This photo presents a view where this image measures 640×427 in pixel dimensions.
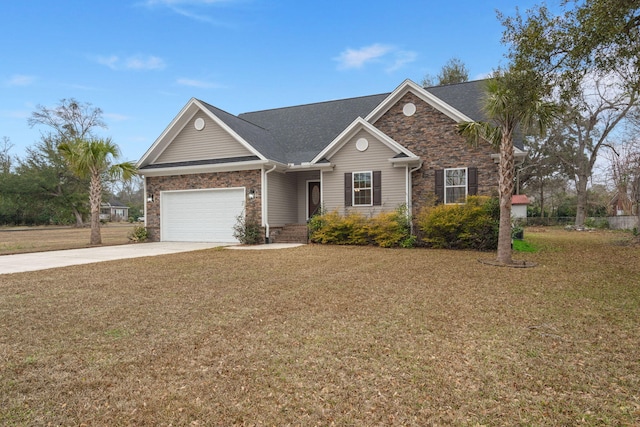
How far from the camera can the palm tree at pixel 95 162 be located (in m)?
14.7

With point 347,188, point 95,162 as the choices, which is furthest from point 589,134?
point 95,162

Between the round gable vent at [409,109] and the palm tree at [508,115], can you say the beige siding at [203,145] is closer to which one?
the round gable vent at [409,109]

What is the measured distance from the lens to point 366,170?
47.2 ft

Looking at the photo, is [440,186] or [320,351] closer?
[320,351]

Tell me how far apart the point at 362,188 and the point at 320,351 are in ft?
36.8

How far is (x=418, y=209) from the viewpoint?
46.7 ft

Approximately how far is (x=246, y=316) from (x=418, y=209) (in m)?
10.7

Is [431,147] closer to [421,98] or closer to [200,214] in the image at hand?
[421,98]

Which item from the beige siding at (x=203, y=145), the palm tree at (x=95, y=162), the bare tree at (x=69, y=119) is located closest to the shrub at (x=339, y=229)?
the beige siding at (x=203, y=145)

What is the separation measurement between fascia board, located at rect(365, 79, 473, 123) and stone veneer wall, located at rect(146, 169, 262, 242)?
545 centimetres

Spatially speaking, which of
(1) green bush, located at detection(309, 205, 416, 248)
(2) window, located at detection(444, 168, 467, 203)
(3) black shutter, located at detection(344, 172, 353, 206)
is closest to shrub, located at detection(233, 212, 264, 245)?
(1) green bush, located at detection(309, 205, 416, 248)

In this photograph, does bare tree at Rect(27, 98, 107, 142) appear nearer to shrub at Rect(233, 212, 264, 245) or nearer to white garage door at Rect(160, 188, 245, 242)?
white garage door at Rect(160, 188, 245, 242)

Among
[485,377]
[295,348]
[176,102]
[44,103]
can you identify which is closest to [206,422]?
[295,348]

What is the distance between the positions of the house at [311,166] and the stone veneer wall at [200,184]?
0.14 ft
